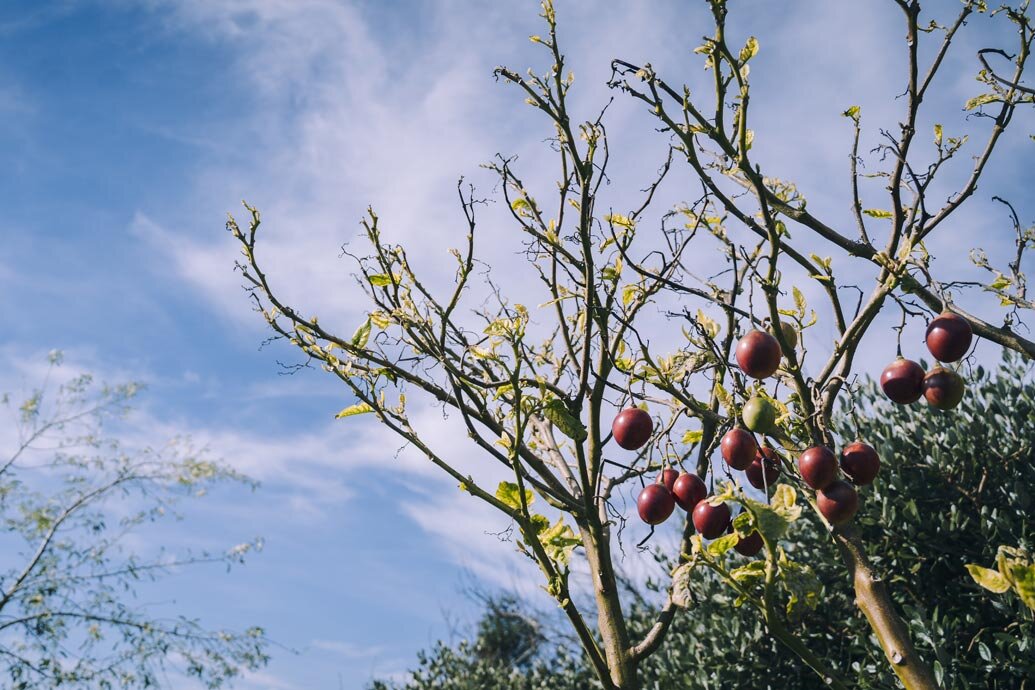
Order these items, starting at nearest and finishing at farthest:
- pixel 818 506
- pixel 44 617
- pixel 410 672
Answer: pixel 818 506, pixel 410 672, pixel 44 617

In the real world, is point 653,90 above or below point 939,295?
above

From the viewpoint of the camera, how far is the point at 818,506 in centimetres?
193

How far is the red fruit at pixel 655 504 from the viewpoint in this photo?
2.12 meters

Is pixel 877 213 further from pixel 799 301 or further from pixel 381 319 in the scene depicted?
pixel 381 319

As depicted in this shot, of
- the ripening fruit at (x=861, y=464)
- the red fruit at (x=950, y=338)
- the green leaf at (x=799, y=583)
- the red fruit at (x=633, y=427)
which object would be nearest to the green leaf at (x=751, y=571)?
the green leaf at (x=799, y=583)

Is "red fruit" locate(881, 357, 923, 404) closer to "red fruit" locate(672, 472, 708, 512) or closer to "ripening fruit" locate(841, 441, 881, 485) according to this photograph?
"ripening fruit" locate(841, 441, 881, 485)

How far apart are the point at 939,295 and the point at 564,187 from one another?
0.99m

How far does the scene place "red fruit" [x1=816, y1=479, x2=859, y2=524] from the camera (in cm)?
189

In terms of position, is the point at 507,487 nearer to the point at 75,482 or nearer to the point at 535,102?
the point at 535,102

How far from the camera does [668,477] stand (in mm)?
2234

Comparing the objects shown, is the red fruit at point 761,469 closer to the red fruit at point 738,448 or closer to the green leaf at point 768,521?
the red fruit at point 738,448

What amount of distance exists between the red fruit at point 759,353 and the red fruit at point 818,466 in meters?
0.20

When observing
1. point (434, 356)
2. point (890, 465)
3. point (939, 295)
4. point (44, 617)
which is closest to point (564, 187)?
point (434, 356)

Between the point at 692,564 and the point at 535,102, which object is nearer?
the point at 692,564
